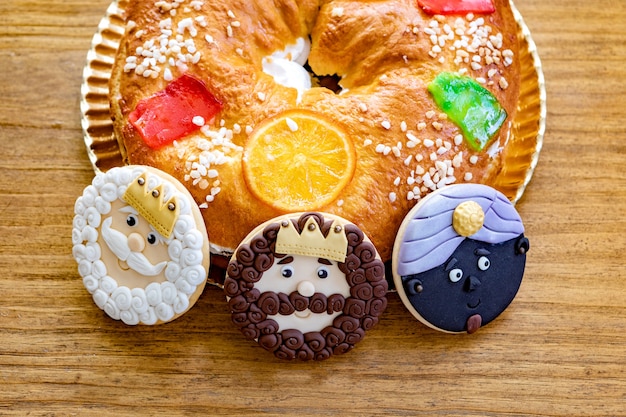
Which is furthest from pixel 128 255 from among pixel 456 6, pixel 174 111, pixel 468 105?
pixel 456 6

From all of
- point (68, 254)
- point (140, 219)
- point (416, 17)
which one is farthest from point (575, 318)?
point (68, 254)

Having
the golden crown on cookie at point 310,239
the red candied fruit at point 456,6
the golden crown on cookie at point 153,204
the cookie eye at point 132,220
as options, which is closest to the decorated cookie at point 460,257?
the golden crown on cookie at point 310,239

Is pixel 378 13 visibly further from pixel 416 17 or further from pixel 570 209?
pixel 570 209

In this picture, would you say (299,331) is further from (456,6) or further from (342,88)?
(456,6)

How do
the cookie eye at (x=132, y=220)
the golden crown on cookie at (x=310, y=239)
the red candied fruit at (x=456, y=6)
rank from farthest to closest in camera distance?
the red candied fruit at (x=456, y=6) < the cookie eye at (x=132, y=220) < the golden crown on cookie at (x=310, y=239)

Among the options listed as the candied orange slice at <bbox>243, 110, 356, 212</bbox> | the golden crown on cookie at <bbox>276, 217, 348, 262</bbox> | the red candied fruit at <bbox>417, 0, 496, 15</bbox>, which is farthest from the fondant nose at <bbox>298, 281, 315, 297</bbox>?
the red candied fruit at <bbox>417, 0, 496, 15</bbox>

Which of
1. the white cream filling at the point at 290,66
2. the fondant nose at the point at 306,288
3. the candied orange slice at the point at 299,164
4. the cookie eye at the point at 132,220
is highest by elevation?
the white cream filling at the point at 290,66

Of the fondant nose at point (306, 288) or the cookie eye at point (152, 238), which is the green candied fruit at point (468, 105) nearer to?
the fondant nose at point (306, 288)

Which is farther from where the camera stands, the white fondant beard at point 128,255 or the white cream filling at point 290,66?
the white cream filling at point 290,66
